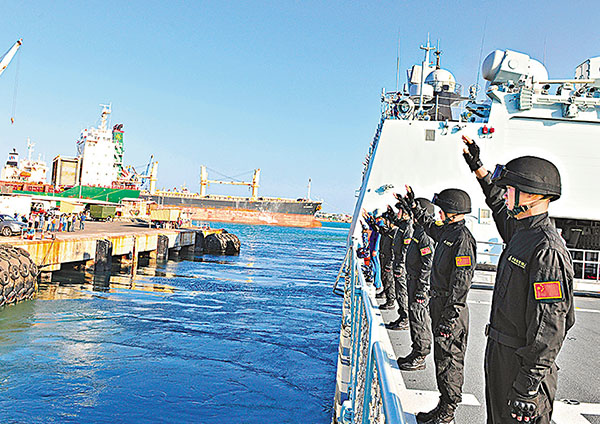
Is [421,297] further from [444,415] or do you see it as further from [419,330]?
[444,415]

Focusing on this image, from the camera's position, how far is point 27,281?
1256 centimetres

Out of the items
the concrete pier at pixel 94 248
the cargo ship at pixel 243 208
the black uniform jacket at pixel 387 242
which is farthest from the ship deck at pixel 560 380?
the cargo ship at pixel 243 208

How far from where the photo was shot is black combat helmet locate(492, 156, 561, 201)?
2.54m

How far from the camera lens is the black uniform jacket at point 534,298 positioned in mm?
2289

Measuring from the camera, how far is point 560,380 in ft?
15.6

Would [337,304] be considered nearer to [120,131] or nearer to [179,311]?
[179,311]

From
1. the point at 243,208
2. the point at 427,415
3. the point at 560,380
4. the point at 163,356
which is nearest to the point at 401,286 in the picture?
the point at 560,380

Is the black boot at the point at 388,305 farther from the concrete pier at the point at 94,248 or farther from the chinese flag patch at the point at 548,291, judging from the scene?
the concrete pier at the point at 94,248

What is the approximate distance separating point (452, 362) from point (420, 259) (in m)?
1.75

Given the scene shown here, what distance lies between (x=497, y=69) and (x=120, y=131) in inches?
2094

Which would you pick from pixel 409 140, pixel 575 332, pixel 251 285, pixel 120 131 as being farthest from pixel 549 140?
Result: pixel 120 131

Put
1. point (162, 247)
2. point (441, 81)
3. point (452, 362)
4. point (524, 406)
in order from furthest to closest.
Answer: point (162, 247) → point (441, 81) → point (452, 362) → point (524, 406)

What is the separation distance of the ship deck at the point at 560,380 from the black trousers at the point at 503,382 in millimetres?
1104

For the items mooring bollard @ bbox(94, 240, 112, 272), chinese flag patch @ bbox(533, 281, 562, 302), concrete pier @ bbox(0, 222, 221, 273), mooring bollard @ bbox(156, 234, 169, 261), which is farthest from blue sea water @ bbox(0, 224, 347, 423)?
mooring bollard @ bbox(156, 234, 169, 261)
